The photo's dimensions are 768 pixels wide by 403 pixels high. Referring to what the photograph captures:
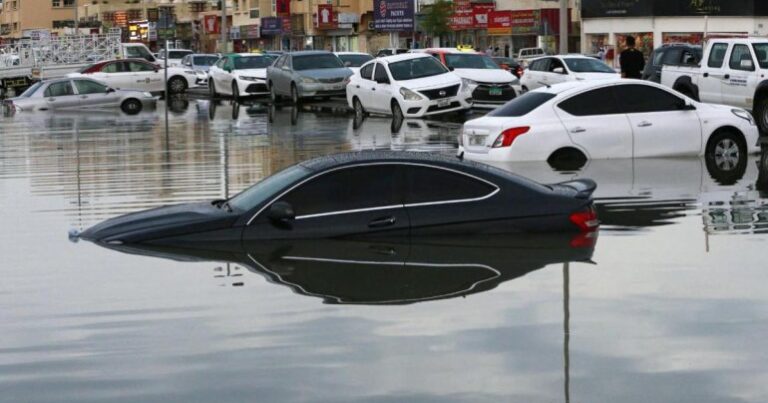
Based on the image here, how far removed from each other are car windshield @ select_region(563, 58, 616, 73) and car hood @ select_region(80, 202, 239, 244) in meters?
27.2

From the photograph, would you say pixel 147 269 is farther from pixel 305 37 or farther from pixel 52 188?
pixel 305 37

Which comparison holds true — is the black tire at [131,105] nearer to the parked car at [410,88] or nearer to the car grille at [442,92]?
the parked car at [410,88]

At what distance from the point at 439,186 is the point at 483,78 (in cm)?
2603

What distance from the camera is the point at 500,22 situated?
94250 millimetres

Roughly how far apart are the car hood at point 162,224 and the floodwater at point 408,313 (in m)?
0.28

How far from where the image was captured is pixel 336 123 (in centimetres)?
3944

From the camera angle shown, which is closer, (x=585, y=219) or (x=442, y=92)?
(x=585, y=219)

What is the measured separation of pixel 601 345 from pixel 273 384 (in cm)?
236

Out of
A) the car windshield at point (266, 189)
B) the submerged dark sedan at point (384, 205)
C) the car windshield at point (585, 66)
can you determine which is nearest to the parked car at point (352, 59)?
the car windshield at point (585, 66)

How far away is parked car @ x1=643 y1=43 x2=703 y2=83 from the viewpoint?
35938 millimetres

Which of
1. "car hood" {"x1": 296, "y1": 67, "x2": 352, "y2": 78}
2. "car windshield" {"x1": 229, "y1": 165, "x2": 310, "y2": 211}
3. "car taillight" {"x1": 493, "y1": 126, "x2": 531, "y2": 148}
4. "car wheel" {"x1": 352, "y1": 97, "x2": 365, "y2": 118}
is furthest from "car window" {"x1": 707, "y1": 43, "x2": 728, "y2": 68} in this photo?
"car hood" {"x1": 296, "y1": 67, "x2": 352, "y2": 78}

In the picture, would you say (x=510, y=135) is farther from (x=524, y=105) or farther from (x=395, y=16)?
(x=395, y=16)

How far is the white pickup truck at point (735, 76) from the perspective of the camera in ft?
95.1

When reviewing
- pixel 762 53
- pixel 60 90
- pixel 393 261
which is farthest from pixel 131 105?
pixel 393 261
